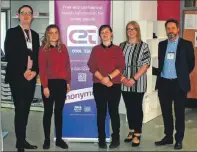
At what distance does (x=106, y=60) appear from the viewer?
110 inches

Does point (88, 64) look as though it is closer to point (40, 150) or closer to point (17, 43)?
point (17, 43)

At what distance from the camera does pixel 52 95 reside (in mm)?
2789

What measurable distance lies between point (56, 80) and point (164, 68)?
2.91ft

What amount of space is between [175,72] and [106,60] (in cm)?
56

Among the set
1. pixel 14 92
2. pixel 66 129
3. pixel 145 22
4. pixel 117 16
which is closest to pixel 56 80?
pixel 14 92

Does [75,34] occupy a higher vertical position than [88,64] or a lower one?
higher

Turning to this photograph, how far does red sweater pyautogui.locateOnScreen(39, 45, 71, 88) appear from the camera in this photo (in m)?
2.72

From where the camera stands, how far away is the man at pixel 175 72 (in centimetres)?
267

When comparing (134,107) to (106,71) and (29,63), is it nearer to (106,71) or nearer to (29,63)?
(106,71)

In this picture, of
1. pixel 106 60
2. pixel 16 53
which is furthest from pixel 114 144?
pixel 16 53

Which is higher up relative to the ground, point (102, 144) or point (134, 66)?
point (134, 66)

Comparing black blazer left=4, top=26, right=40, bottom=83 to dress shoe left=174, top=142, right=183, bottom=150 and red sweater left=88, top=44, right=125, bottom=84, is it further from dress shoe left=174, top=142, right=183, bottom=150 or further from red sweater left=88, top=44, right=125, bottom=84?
Result: dress shoe left=174, top=142, right=183, bottom=150

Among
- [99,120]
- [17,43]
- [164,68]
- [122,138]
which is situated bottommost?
[122,138]

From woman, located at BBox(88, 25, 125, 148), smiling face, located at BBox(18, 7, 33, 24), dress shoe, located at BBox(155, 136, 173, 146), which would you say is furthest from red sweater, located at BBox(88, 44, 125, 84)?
dress shoe, located at BBox(155, 136, 173, 146)
